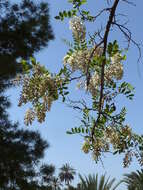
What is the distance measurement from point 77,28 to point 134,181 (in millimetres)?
26350

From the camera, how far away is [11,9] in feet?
35.8

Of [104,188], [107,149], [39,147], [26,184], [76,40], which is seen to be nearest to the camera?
[76,40]

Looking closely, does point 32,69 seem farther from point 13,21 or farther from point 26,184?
point 13,21

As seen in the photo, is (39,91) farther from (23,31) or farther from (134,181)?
(134,181)

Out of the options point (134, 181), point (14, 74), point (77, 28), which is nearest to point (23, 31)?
point (14, 74)

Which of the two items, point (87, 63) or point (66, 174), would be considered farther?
point (66, 174)

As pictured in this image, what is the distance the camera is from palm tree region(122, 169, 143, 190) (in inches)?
1026

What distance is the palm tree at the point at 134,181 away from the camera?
26050mm

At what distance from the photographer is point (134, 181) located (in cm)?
2777

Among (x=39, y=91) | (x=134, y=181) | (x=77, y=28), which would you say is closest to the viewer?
(x=39, y=91)

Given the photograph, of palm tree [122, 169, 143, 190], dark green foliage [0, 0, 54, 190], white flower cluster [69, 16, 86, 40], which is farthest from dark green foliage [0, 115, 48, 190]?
palm tree [122, 169, 143, 190]

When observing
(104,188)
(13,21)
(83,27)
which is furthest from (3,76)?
(104,188)

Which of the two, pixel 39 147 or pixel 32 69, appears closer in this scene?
pixel 32 69

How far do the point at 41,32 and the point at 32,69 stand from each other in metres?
9.10
